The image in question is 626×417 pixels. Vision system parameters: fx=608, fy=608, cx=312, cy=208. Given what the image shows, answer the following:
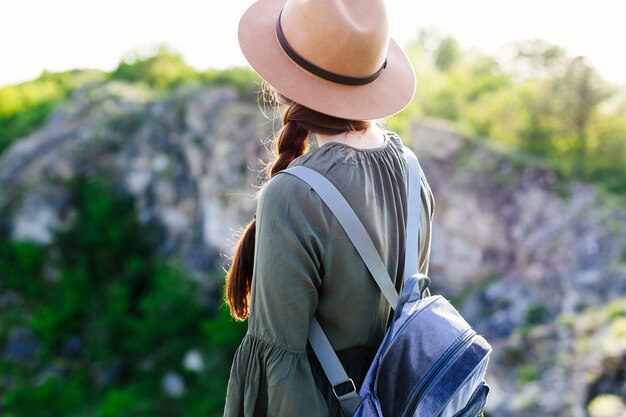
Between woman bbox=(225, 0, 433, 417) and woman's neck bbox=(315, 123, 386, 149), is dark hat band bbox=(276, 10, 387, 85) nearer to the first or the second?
woman bbox=(225, 0, 433, 417)

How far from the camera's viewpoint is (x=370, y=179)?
1346mm

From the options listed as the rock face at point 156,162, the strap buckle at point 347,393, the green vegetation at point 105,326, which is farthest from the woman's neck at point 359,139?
the green vegetation at point 105,326

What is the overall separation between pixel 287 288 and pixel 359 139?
0.40 meters

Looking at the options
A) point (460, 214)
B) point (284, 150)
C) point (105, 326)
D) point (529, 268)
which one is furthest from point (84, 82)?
point (284, 150)

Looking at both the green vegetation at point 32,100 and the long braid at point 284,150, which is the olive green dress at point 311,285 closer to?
the long braid at point 284,150

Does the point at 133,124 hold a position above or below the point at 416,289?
below

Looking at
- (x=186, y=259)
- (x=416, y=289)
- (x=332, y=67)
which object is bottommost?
(x=186, y=259)

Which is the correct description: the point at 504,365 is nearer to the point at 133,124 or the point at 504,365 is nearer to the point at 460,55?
the point at 133,124

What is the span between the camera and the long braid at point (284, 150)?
4.55 ft

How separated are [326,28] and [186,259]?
1638cm

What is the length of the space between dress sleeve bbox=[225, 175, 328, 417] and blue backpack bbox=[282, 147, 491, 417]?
1.6 inches

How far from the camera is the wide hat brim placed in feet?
4.38

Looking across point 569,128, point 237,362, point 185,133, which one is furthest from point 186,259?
point 237,362

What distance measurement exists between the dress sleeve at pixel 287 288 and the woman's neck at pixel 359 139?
7.7 inches
